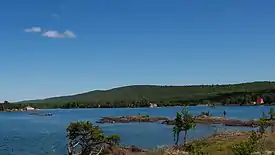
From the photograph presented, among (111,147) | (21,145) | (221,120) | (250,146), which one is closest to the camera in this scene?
(250,146)

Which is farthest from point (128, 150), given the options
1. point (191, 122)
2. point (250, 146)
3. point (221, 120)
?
point (221, 120)

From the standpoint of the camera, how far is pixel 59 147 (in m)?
75.4

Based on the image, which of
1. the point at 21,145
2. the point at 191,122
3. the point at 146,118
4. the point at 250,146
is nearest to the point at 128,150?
the point at 191,122

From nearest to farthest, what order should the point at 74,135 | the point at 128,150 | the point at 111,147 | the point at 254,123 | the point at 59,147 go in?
1. the point at 74,135
2. the point at 111,147
3. the point at 128,150
4. the point at 59,147
5. the point at 254,123

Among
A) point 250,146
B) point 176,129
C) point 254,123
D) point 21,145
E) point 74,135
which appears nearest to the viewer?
point 250,146

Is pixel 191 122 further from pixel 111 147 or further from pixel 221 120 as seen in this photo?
pixel 221 120

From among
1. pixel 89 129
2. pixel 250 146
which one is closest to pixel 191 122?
pixel 89 129

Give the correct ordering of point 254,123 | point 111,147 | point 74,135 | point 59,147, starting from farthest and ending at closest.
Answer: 1. point 254,123
2. point 59,147
3. point 111,147
4. point 74,135

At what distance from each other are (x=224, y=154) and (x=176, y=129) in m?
33.0

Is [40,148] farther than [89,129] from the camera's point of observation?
Yes

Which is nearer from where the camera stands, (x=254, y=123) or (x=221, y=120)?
(x=254, y=123)

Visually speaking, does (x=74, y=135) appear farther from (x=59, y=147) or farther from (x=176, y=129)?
(x=59, y=147)

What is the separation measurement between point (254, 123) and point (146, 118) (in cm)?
5734

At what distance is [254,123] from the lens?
12200 cm
